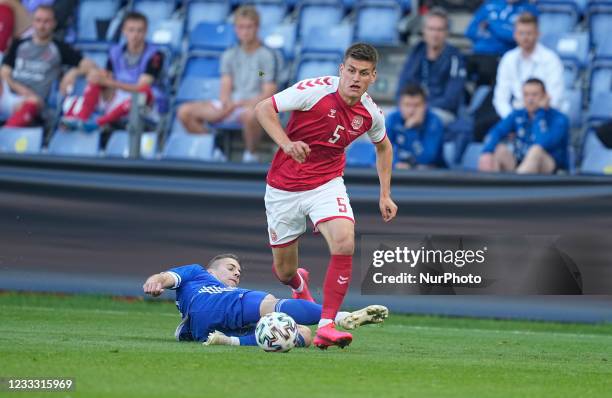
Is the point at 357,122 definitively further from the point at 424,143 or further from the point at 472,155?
the point at 472,155

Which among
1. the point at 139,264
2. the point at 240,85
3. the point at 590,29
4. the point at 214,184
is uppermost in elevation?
the point at 590,29

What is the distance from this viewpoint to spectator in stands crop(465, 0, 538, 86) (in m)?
15.9

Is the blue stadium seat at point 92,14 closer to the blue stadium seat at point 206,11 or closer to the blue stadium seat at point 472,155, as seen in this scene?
the blue stadium seat at point 206,11

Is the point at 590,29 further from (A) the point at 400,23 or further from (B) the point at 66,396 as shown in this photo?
(B) the point at 66,396

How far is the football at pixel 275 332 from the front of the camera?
8.26 m

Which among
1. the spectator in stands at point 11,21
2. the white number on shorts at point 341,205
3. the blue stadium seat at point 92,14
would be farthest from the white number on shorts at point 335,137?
the blue stadium seat at point 92,14

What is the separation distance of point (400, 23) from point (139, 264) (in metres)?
6.37

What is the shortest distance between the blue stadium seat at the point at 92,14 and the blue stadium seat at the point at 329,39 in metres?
3.43

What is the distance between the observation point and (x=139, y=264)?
1303 centimetres

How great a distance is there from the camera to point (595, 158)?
14555 mm

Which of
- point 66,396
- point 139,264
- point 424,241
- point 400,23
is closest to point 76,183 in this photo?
point 139,264

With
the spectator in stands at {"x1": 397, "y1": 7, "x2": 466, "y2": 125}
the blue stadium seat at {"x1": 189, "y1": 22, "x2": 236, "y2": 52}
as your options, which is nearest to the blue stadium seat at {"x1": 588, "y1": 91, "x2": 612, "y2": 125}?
the spectator in stands at {"x1": 397, "y1": 7, "x2": 466, "y2": 125}

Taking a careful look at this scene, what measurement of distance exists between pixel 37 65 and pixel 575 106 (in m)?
7.01

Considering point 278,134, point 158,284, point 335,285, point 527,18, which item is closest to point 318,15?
point 527,18
